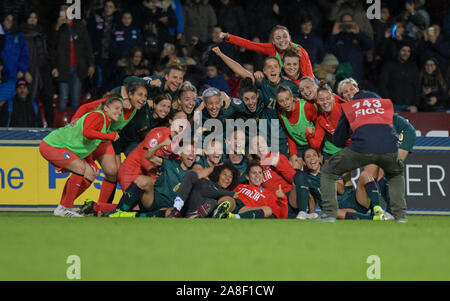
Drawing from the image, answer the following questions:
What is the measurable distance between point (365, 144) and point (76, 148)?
3725 millimetres

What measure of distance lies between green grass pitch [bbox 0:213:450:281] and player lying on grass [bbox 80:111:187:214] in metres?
1.46

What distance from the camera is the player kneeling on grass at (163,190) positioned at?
33.2 ft

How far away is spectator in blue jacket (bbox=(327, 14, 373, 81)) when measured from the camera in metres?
14.0

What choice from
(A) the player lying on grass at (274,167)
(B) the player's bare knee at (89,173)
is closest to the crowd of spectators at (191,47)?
(A) the player lying on grass at (274,167)

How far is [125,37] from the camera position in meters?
13.6

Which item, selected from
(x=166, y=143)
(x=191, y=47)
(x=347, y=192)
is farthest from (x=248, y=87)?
(x=191, y=47)

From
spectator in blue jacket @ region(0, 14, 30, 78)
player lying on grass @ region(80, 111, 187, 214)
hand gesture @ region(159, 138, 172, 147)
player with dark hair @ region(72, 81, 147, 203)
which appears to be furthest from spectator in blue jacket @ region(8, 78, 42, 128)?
hand gesture @ region(159, 138, 172, 147)

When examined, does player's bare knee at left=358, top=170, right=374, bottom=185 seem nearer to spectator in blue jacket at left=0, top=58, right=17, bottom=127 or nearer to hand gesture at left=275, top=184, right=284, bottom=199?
hand gesture at left=275, top=184, right=284, bottom=199

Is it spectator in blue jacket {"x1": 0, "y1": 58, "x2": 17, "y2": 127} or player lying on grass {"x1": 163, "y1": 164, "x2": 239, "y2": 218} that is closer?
player lying on grass {"x1": 163, "y1": 164, "x2": 239, "y2": 218}

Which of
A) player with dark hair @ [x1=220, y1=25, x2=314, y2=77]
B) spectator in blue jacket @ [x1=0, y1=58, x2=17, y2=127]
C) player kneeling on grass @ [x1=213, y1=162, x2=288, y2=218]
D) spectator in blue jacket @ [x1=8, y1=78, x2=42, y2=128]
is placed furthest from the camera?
spectator in blue jacket @ [x1=0, y1=58, x2=17, y2=127]

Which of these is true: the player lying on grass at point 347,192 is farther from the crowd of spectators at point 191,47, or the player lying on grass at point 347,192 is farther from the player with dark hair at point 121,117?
the crowd of spectators at point 191,47

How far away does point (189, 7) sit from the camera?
14.3 m

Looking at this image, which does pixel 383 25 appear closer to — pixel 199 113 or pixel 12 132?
pixel 199 113

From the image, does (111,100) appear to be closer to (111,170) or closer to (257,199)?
(111,170)
